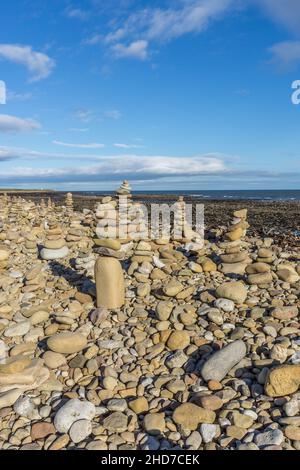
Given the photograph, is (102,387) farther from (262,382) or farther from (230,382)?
(262,382)

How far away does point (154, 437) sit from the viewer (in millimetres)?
4254

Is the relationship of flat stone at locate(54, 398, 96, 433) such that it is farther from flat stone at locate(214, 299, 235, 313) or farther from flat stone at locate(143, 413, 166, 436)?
flat stone at locate(214, 299, 235, 313)

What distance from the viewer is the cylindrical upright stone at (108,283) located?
6.99m

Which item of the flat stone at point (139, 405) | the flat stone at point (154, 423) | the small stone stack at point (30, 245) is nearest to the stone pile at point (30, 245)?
the small stone stack at point (30, 245)

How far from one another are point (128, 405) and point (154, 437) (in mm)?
634

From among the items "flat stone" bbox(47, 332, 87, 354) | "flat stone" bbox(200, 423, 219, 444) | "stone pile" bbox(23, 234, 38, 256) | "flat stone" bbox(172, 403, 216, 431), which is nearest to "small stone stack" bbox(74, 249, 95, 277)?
"stone pile" bbox(23, 234, 38, 256)

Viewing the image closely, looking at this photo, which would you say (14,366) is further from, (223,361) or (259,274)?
(259,274)

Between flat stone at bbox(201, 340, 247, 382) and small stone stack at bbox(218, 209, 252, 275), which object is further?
small stone stack at bbox(218, 209, 252, 275)

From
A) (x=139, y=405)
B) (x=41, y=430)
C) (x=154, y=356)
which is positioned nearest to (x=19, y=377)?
(x=41, y=430)

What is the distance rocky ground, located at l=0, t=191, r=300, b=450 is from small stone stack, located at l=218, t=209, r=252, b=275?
3 cm

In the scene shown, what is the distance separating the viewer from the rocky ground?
14.2 feet

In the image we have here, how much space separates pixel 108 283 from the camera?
6.95 metres

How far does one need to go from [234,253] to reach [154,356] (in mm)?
4171

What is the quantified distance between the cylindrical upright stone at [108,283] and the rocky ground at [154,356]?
0.08m
